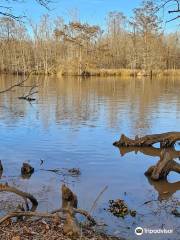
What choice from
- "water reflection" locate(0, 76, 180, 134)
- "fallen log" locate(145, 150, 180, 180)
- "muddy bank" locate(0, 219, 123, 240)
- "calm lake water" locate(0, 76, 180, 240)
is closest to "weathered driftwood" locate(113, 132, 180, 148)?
"calm lake water" locate(0, 76, 180, 240)

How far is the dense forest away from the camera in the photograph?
7488 cm

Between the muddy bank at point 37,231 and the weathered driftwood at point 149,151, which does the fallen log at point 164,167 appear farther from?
the muddy bank at point 37,231

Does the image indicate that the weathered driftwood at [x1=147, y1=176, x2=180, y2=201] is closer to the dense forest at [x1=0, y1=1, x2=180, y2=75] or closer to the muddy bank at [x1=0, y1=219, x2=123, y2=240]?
the muddy bank at [x1=0, y1=219, x2=123, y2=240]

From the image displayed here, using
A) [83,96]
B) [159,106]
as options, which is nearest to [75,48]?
[83,96]

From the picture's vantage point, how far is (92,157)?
14.6m

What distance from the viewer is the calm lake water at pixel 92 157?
949cm

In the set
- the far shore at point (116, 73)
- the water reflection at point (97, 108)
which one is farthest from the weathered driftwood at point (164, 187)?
the far shore at point (116, 73)

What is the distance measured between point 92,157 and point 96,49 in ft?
228

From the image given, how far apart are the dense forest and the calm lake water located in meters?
46.0

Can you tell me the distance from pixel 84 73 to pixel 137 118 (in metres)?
50.1

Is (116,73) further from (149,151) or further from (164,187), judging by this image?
(164,187)

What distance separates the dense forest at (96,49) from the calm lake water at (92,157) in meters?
46.0

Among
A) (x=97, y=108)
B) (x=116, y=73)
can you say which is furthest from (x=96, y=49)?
(x=97, y=108)

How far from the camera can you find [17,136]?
717 inches
